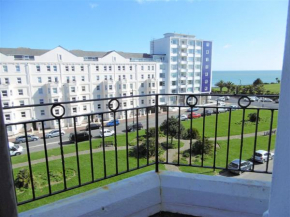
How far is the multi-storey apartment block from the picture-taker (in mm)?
20797

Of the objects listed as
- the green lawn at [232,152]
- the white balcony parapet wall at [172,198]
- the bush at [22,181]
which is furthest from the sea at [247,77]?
the bush at [22,181]

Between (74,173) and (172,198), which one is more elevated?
(172,198)

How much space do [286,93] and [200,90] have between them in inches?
→ 1409

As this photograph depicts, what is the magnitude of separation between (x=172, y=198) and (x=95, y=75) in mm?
25148

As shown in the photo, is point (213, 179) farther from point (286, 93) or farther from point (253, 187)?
point (286, 93)

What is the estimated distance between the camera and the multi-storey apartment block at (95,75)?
20.8 metres

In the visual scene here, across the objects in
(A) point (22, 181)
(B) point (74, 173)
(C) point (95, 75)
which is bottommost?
(B) point (74, 173)

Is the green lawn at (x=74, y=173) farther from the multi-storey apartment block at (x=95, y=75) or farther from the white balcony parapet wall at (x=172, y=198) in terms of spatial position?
the white balcony parapet wall at (x=172, y=198)

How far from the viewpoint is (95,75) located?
25.5 metres

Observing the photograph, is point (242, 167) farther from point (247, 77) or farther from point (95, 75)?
point (247, 77)

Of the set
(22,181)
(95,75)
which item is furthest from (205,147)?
(95,75)

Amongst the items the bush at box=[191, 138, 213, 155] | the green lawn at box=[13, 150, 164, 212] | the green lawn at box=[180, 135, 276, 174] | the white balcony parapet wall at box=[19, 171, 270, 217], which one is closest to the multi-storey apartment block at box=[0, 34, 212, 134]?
the bush at box=[191, 138, 213, 155]

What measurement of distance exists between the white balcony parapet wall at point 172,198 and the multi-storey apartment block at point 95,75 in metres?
13.1

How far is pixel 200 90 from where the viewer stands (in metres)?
35.2
